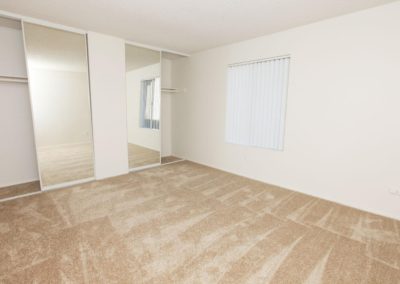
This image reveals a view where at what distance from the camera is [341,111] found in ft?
8.96

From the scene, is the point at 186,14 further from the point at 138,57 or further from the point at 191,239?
the point at 191,239

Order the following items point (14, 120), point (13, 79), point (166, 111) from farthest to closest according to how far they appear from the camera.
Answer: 1. point (166, 111)
2. point (14, 120)
3. point (13, 79)

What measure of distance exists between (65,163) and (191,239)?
277cm

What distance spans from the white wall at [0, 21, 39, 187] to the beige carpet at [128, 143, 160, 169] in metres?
1.64

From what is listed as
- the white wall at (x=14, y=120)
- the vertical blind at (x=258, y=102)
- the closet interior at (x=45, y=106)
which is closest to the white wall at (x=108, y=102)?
the closet interior at (x=45, y=106)

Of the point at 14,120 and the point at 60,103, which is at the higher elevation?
the point at 60,103

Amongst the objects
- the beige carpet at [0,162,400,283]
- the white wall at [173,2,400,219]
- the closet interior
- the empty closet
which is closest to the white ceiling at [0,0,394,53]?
the white wall at [173,2,400,219]

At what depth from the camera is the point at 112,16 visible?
2.75 m

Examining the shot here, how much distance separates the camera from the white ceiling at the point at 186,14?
237cm

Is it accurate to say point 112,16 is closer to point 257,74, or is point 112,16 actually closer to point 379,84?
point 257,74

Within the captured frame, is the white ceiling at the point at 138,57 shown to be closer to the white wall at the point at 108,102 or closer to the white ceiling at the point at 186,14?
the white wall at the point at 108,102

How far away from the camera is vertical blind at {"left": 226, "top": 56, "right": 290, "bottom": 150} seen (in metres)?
3.36

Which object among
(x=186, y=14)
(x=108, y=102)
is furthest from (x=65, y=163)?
(x=186, y=14)

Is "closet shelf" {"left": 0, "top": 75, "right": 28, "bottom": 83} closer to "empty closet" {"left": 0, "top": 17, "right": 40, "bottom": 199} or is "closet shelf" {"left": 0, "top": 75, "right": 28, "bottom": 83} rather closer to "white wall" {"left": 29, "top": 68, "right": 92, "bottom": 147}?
"empty closet" {"left": 0, "top": 17, "right": 40, "bottom": 199}
